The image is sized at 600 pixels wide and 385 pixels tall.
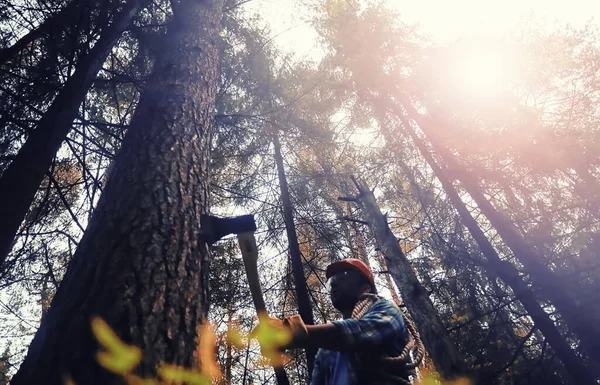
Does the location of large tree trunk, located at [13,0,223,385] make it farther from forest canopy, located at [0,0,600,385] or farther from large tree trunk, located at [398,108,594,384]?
large tree trunk, located at [398,108,594,384]

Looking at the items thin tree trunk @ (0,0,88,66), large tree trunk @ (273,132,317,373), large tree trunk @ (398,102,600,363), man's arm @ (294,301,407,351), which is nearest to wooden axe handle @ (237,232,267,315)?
man's arm @ (294,301,407,351)

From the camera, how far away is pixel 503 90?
346 inches

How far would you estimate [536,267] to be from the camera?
20.7ft

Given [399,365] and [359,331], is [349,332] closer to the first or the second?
[359,331]

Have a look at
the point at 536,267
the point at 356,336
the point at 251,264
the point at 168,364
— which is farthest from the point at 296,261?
the point at 168,364

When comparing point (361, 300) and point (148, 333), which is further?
point (361, 300)

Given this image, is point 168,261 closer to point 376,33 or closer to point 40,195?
point 40,195

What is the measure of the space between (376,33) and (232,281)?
9.03m

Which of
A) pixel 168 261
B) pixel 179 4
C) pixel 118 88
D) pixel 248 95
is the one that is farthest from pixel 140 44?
pixel 168 261

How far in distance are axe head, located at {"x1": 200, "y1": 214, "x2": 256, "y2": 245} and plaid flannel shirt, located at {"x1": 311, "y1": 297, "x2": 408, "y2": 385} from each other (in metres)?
0.64

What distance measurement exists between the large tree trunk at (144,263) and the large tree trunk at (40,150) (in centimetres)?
160

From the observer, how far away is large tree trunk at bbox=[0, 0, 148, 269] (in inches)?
112

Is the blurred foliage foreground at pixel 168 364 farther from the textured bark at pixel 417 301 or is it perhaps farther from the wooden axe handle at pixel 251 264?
the textured bark at pixel 417 301

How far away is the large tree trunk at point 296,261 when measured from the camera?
5852mm
